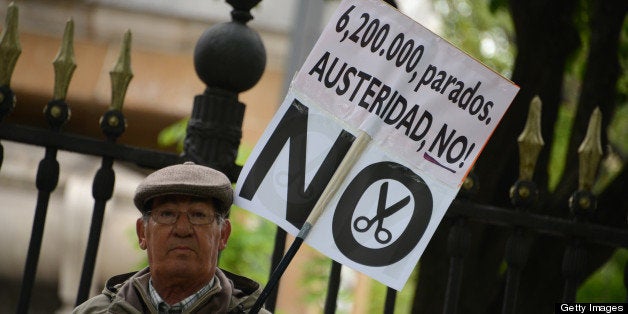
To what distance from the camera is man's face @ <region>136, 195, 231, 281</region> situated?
3.17m

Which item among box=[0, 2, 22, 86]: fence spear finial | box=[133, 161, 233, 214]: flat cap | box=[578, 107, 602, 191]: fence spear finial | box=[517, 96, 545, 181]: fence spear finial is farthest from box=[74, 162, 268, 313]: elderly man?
box=[578, 107, 602, 191]: fence spear finial

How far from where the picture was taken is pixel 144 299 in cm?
317

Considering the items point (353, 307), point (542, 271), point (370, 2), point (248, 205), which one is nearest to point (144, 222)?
point (248, 205)

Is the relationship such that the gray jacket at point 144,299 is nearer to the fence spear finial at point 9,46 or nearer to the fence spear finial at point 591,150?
the fence spear finial at point 9,46

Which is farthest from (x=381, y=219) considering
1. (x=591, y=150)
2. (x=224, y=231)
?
(x=591, y=150)

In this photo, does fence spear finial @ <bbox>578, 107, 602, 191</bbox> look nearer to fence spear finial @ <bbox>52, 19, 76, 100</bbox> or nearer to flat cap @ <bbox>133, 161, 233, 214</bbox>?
flat cap @ <bbox>133, 161, 233, 214</bbox>

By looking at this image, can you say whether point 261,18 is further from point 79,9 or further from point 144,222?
point 144,222

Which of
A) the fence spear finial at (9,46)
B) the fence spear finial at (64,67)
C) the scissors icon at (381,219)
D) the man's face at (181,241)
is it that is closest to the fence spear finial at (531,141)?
the scissors icon at (381,219)

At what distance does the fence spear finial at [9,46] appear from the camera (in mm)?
3814

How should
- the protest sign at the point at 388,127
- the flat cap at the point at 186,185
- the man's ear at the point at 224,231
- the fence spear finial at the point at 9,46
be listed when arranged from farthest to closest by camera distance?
the fence spear finial at the point at 9,46
the protest sign at the point at 388,127
the man's ear at the point at 224,231
the flat cap at the point at 186,185

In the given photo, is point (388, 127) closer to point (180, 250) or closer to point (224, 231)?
point (224, 231)

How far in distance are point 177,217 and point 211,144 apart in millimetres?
708

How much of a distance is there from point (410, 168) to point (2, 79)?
143cm

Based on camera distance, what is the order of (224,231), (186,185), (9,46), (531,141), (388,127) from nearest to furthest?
(186,185) → (224,231) → (388,127) → (9,46) → (531,141)
